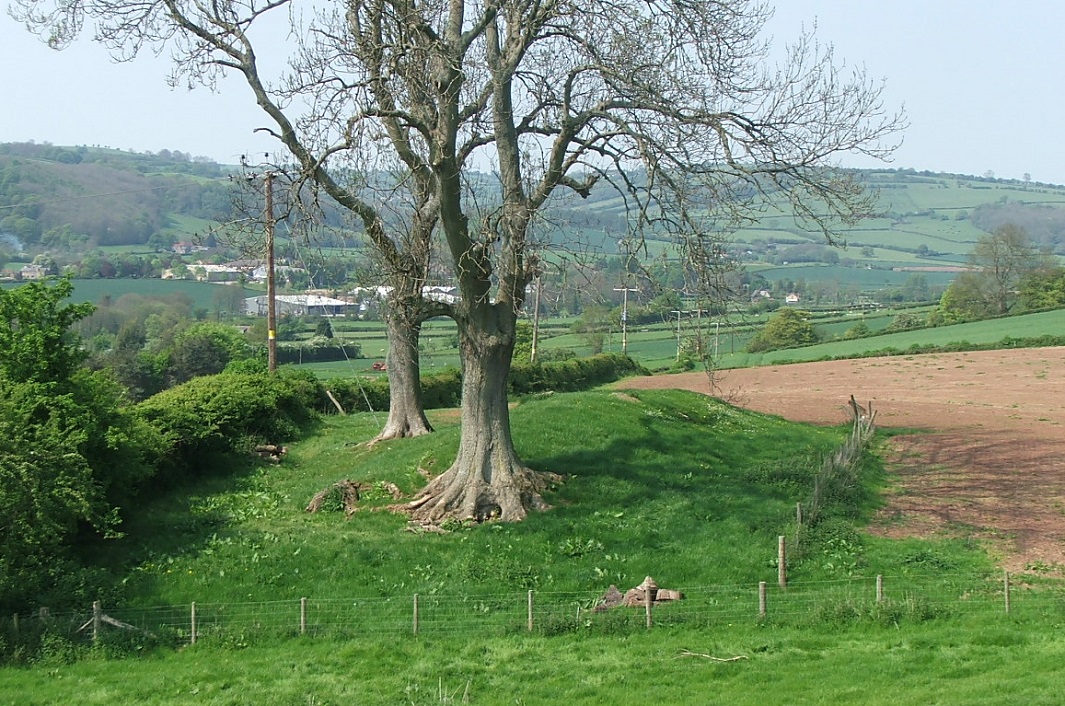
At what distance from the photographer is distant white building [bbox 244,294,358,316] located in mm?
62206

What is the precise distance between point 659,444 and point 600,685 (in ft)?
38.5

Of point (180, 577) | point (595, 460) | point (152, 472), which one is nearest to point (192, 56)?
point (152, 472)

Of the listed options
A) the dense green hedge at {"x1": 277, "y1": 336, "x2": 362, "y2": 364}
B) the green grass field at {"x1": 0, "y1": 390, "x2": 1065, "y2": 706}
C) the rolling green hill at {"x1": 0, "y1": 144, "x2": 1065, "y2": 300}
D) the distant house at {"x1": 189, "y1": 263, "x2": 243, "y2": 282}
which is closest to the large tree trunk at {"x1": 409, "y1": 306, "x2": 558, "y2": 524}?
the green grass field at {"x1": 0, "y1": 390, "x2": 1065, "y2": 706}

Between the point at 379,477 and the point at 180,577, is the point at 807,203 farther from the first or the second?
the point at 180,577

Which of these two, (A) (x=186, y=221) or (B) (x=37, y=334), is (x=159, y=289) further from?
(B) (x=37, y=334)

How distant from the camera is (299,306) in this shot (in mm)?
Answer: 66438

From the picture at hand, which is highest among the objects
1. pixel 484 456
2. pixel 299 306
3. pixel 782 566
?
pixel 299 306

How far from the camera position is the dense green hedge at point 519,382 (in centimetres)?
3853

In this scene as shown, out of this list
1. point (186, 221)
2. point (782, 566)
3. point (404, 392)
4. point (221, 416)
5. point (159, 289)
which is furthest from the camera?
point (186, 221)

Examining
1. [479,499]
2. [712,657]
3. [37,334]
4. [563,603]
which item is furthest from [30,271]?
[712,657]

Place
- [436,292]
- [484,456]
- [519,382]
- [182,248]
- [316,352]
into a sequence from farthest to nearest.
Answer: [182,248]
[316,352]
[519,382]
[436,292]
[484,456]

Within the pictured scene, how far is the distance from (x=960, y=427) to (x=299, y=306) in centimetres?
4356

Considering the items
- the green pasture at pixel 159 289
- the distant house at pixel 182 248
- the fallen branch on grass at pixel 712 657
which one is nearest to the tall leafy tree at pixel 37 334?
the fallen branch on grass at pixel 712 657

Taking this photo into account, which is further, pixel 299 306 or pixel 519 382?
pixel 299 306
